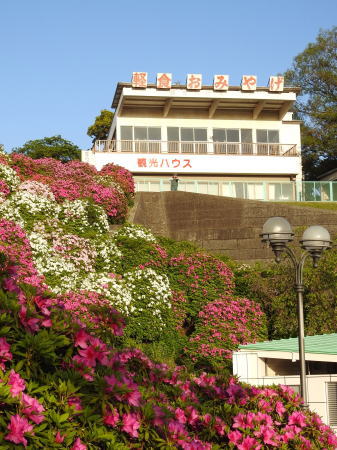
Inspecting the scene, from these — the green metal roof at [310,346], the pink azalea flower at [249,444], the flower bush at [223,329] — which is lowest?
the pink azalea flower at [249,444]

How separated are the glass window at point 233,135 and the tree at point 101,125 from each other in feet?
57.7

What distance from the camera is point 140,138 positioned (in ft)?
140

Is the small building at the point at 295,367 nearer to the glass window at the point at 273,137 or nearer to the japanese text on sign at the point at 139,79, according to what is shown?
the japanese text on sign at the point at 139,79

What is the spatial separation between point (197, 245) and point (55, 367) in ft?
78.3

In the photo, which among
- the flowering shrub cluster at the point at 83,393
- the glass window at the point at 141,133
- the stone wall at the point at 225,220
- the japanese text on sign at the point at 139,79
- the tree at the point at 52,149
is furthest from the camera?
the tree at the point at 52,149

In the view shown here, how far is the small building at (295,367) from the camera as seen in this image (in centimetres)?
1452

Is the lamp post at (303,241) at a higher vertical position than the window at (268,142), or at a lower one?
lower

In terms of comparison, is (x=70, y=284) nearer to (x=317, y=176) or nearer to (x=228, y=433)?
(x=228, y=433)

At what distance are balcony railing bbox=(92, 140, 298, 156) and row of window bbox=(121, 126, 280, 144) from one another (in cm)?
79

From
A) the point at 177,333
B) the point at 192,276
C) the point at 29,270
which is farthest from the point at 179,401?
the point at 192,276

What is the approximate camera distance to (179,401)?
6996 mm

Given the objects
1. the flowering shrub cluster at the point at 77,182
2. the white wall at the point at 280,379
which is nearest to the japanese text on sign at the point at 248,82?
the flowering shrub cluster at the point at 77,182

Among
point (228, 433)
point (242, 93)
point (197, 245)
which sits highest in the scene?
point (242, 93)

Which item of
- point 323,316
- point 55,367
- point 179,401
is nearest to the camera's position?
point 55,367
